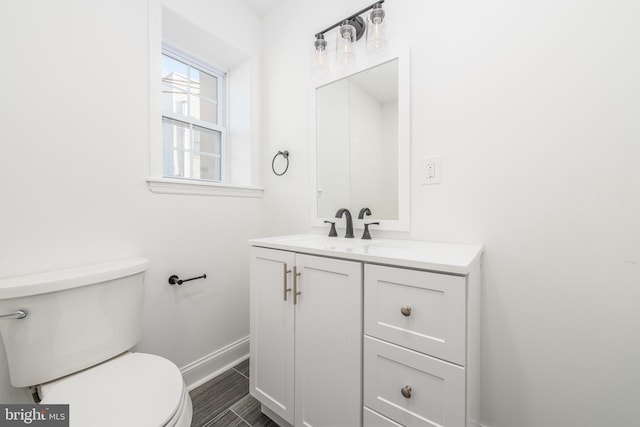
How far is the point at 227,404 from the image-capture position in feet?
4.58

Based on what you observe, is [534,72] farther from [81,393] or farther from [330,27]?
[81,393]

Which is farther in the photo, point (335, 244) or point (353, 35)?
point (353, 35)

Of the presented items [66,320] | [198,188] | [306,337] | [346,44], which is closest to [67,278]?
[66,320]

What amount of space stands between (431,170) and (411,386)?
2.98 ft

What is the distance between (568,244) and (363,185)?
0.91m

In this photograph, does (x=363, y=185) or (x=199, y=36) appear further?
(x=199, y=36)

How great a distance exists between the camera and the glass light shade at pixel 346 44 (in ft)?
4.62

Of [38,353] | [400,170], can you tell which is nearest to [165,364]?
[38,353]

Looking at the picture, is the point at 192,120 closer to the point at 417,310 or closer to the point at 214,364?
the point at 214,364

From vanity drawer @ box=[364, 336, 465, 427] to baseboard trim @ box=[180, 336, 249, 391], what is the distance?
1.17 meters

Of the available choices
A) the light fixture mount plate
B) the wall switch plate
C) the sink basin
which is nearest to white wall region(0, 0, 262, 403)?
the sink basin

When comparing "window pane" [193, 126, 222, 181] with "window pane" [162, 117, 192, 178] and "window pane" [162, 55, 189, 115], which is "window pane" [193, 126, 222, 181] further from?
"window pane" [162, 55, 189, 115]

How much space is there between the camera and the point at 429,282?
2.56ft

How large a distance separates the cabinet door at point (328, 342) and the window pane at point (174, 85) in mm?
1455
